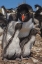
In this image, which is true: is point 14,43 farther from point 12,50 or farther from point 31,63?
point 31,63

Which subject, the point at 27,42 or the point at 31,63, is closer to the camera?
the point at 31,63

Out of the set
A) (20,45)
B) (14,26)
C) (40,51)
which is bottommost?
(40,51)

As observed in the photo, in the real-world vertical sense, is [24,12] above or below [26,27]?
above

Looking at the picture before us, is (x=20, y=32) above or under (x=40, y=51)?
above

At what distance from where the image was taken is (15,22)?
14.8 feet

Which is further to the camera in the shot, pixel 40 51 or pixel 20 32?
pixel 40 51

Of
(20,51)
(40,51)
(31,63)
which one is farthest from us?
(40,51)

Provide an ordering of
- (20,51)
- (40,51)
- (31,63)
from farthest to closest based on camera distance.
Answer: (40,51)
(20,51)
(31,63)

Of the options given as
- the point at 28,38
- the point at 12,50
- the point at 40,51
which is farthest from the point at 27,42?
the point at 40,51

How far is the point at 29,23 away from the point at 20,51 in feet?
1.98

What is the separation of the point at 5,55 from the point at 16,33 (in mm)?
550

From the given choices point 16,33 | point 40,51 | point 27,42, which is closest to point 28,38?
point 27,42

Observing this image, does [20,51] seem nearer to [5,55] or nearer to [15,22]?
[5,55]

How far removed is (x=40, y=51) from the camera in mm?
5648
